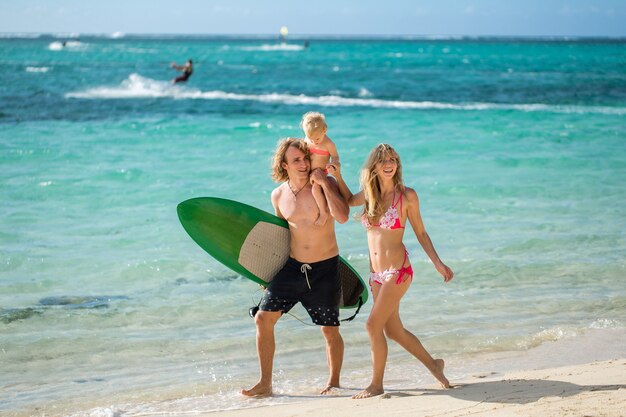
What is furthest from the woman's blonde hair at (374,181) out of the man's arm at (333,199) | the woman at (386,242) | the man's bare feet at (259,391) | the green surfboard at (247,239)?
the man's bare feet at (259,391)

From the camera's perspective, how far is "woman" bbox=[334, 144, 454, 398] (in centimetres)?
423

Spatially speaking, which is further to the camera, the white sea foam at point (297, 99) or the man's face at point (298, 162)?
the white sea foam at point (297, 99)

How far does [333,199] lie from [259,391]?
3.88 ft

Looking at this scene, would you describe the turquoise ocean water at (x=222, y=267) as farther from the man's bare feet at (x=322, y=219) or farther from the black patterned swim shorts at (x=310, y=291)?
the man's bare feet at (x=322, y=219)

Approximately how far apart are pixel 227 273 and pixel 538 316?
105 inches

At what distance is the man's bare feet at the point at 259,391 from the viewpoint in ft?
15.2

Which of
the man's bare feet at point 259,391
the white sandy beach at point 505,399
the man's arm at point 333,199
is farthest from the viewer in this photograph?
the man's bare feet at point 259,391

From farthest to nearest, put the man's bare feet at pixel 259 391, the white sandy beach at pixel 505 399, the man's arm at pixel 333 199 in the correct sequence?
1. the man's bare feet at pixel 259 391
2. the man's arm at pixel 333 199
3. the white sandy beach at pixel 505 399

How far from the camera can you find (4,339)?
570 centimetres

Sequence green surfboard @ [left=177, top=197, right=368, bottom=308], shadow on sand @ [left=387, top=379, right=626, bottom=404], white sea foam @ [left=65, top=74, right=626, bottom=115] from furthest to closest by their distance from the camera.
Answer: white sea foam @ [left=65, top=74, right=626, bottom=115] < green surfboard @ [left=177, top=197, right=368, bottom=308] < shadow on sand @ [left=387, top=379, right=626, bottom=404]

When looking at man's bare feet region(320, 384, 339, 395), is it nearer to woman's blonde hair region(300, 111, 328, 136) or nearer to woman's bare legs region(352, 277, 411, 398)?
woman's bare legs region(352, 277, 411, 398)

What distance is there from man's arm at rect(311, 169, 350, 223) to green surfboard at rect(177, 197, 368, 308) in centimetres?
41

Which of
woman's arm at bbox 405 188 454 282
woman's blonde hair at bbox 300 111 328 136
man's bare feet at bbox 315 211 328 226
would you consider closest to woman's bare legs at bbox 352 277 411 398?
woman's arm at bbox 405 188 454 282

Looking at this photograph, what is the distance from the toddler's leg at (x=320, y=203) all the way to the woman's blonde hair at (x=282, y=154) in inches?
7.3
